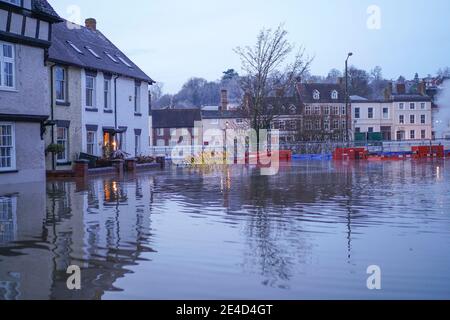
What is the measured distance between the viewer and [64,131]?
26.8 meters

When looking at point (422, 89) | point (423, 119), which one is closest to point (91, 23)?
point (423, 119)

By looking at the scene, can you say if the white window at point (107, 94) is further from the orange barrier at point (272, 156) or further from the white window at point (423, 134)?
the white window at point (423, 134)

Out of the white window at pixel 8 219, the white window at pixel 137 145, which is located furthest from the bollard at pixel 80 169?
the white window at pixel 137 145

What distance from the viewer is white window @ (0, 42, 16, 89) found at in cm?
1991

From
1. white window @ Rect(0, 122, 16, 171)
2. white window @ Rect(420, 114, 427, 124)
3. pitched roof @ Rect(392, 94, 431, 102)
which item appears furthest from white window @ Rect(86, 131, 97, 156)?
white window @ Rect(420, 114, 427, 124)

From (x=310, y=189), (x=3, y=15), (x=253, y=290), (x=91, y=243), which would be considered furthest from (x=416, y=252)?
(x=3, y=15)

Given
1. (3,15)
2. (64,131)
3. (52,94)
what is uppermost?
(3,15)

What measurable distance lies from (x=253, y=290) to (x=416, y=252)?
3.17 metres

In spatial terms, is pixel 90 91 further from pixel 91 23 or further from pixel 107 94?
pixel 91 23

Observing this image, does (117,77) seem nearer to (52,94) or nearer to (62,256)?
(52,94)

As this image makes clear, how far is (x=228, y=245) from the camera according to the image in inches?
346

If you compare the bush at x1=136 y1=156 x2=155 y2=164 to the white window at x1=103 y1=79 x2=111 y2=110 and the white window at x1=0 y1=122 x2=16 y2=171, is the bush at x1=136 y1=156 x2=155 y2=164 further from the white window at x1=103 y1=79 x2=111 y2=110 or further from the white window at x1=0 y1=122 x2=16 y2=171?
the white window at x1=0 y1=122 x2=16 y2=171

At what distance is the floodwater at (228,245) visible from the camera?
638 cm

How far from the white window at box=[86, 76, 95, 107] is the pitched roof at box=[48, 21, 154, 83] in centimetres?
69
